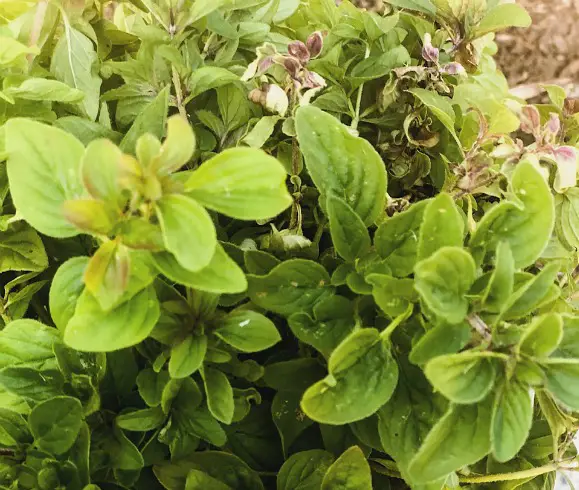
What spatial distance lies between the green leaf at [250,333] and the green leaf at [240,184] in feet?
0.22

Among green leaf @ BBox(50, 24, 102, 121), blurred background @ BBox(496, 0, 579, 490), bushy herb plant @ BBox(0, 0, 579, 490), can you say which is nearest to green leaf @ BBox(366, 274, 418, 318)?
bushy herb plant @ BBox(0, 0, 579, 490)

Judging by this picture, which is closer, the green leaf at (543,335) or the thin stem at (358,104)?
the green leaf at (543,335)

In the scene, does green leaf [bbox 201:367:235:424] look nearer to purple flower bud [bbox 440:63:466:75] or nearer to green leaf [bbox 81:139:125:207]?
green leaf [bbox 81:139:125:207]

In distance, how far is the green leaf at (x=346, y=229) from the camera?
0.96 ft

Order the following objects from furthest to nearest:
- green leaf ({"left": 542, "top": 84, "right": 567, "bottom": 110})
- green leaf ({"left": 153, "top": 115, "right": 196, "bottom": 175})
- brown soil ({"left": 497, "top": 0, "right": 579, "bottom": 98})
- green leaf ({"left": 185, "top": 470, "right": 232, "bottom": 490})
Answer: brown soil ({"left": 497, "top": 0, "right": 579, "bottom": 98}) → green leaf ({"left": 542, "top": 84, "right": 567, "bottom": 110}) → green leaf ({"left": 185, "top": 470, "right": 232, "bottom": 490}) → green leaf ({"left": 153, "top": 115, "right": 196, "bottom": 175})

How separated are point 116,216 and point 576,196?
29cm

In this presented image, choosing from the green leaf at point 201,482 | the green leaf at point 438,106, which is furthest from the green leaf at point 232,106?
the green leaf at point 201,482

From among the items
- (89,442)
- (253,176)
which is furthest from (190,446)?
(253,176)

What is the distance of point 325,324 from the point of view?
30 centimetres

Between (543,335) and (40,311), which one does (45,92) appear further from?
(543,335)

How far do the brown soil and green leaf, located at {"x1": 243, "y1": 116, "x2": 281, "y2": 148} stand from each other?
917mm

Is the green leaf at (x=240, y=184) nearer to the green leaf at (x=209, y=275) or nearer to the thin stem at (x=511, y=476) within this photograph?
the green leaf at (x=209, y=275)

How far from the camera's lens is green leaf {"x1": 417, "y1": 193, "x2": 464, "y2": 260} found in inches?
9.8

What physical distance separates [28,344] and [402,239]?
0.20 m
